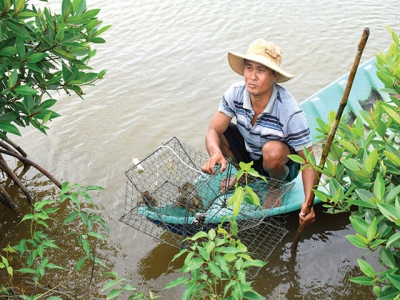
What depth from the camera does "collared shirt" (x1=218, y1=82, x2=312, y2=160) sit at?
130 inches

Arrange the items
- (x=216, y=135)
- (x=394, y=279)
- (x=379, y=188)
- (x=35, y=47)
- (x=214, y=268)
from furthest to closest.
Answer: (x=216, y=135) < (x=35, y=47) < (x=214, y=268) < (x=379, y=188) < (x=394, y=279)

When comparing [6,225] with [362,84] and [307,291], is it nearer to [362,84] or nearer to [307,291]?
[307,291]

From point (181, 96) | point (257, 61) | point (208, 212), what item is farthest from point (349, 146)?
point (181, 96)

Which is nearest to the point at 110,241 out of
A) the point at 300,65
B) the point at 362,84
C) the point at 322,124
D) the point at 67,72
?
the point at 67,72

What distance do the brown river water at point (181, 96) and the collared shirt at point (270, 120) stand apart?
2.53ft

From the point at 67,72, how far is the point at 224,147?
4.70ft

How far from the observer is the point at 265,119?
3428mm

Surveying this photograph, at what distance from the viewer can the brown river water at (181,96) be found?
3.52 meters

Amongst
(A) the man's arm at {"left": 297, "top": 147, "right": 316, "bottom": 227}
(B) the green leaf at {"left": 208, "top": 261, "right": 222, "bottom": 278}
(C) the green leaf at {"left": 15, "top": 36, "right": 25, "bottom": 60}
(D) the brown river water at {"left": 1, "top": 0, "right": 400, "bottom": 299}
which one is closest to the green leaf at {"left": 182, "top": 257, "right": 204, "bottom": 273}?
(B) the green leaf at {"left": 208, "top": 261, "right": 222, "bottom": 278}

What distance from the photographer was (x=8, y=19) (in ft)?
8.20

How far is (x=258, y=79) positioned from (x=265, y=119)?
311mm

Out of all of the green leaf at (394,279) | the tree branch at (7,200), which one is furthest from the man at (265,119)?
the tree branch at (7,200)

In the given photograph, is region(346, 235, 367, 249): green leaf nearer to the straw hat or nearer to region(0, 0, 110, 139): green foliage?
the straw hat

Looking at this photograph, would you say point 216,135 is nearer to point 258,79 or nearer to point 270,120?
point 270,120
